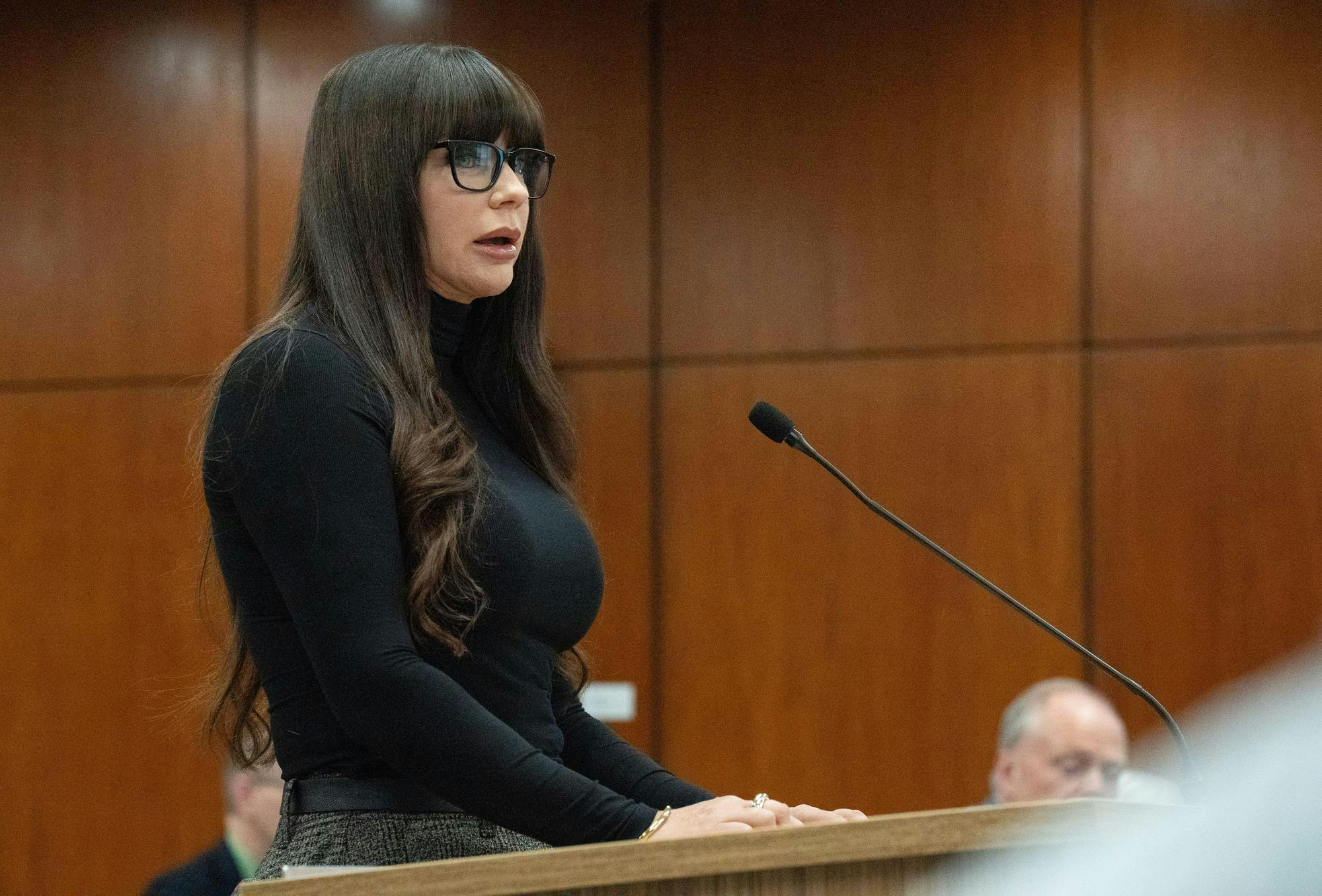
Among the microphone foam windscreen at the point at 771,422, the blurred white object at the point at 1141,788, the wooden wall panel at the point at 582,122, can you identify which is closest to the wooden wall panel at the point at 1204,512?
the blurred white object at the point at 1141,788

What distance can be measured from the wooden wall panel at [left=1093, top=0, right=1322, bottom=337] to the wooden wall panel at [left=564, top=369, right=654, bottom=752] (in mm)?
1304

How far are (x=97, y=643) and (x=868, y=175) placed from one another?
8.54 feet

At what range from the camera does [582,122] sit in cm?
443

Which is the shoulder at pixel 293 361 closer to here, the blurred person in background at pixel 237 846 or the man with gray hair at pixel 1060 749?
the blurred person in background at pixel 237 846

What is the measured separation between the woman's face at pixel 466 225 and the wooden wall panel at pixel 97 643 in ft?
10.8

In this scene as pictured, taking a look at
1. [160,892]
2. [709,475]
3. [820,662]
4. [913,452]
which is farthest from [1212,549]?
[160,892]

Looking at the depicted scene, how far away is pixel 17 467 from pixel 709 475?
2066 mm

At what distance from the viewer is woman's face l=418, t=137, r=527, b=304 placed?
4.50ft

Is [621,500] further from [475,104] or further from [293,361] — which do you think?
[293,361]

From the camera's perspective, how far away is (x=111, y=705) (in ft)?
14.9

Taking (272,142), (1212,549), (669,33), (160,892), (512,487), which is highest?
(669,33)

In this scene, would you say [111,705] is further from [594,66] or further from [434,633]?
[434,633]

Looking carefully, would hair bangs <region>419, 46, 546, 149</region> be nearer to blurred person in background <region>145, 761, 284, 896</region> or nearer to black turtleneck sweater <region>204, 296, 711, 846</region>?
black turtleneck sweater <region>204, 296, 711, 846</region>

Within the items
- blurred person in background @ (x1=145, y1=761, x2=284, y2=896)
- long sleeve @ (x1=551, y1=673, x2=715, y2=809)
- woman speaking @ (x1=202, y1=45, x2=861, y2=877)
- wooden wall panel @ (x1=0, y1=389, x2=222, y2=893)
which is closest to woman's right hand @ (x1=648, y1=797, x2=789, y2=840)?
woman speaking @ (x1=202, y1=45, x2=861, y2=877)
